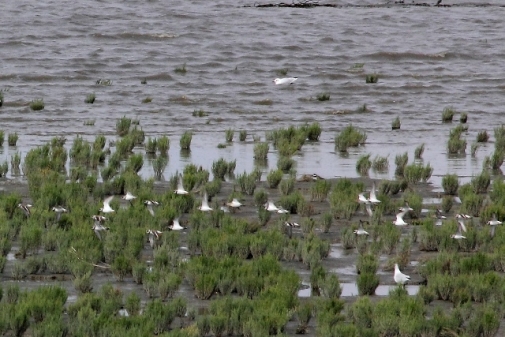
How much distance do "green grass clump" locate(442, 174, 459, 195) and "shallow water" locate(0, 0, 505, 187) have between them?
1034 mm

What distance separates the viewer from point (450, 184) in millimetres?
14836

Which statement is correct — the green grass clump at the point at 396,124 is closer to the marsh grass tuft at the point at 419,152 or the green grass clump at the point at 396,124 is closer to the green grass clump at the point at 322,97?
the marsh grass tuft at the point at 419,152

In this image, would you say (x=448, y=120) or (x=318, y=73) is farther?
(x=318, y=73)

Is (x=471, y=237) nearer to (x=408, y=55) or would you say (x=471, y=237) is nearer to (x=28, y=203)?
(x=28, y=203)

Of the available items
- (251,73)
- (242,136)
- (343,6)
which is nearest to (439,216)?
(242,136)

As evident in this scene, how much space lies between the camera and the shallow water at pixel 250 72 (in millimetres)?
21172

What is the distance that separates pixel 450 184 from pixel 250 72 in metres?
15.4

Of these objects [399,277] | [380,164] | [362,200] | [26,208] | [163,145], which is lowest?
[163,145]

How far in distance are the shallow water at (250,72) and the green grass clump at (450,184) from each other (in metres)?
1.03

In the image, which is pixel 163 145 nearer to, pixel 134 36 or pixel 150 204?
pixel 150 204

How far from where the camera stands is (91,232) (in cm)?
1141

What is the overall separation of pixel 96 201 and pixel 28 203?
2.56ft

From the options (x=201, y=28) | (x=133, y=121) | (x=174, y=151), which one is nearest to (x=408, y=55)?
(x=201, y=28)

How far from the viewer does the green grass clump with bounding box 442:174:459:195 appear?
14.8 metres
